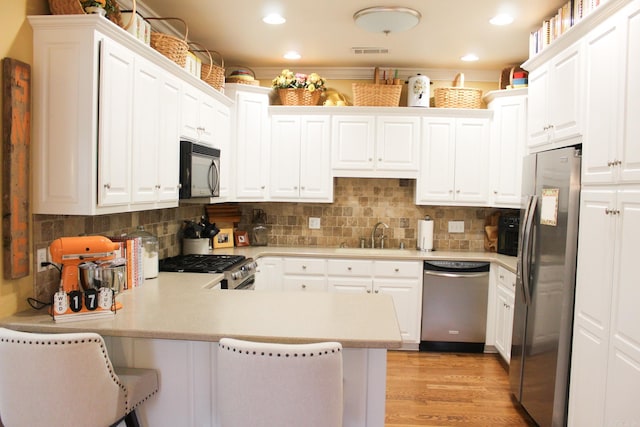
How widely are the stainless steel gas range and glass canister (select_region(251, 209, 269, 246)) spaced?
0.79 metres

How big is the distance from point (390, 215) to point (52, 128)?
3.30 m

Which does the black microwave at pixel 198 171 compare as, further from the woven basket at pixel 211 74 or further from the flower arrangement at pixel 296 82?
the flower arrangement at pixel 296 82

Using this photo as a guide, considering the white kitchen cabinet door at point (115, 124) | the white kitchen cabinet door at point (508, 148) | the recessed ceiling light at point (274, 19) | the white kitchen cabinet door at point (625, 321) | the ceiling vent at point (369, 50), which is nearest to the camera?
the white kitchen cabinet door at point (625, 321)

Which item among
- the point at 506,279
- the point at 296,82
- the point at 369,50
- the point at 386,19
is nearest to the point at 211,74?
the point at 296,82

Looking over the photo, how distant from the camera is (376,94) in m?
4.30

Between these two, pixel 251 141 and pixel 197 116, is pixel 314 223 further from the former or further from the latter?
pixel 197 116

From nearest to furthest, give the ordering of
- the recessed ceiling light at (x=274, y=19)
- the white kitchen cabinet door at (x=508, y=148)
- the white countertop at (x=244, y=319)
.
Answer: the white countertop at (x=244, y=319) < the recessed ceiling light at (x=274, y=19) < the white kitchen cabinet door at (x=508, y=148)

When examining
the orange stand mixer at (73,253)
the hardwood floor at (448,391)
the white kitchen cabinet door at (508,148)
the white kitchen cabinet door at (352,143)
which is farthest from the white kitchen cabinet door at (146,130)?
the white kitchen cabinet door at (508,148)

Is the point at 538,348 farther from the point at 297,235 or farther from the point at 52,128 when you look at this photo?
the point at 52,128

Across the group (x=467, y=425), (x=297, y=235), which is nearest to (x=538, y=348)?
(x=467, y=425)

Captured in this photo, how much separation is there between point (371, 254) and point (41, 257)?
108 inches

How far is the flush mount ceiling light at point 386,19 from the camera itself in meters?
3.00

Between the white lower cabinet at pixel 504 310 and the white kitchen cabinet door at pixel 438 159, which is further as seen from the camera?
the white kitchen cabinet door at pixel 438 159

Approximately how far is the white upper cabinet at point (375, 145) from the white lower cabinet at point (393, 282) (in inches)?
34.3
